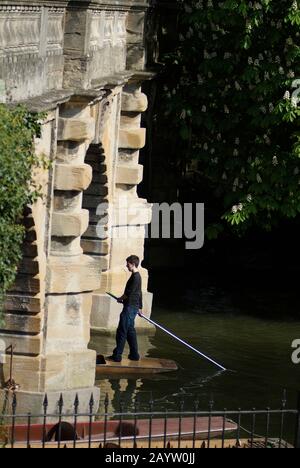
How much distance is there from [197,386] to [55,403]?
3108 mm

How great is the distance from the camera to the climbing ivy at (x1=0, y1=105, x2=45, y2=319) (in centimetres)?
1689

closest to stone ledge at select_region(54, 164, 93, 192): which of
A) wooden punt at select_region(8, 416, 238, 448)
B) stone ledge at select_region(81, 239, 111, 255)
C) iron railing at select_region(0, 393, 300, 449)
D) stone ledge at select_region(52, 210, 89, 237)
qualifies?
stone ledge at select_region(52, 210, 89, 237)

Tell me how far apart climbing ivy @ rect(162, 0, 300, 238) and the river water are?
1.43 metres

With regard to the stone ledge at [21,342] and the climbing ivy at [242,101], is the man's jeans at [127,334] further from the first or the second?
the climbing ivy at [242,101]

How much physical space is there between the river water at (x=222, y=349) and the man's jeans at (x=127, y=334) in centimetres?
57

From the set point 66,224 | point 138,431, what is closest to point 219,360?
point 66,224

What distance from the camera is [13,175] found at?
17.0 m

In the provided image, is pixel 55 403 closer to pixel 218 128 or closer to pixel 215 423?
pixel 215 423

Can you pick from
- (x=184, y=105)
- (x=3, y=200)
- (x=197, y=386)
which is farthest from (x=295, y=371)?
(x=3, y=200)

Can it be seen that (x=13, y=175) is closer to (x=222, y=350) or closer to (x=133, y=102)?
(x=222, y=350)

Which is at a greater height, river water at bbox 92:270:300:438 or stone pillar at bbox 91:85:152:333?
stone pillar at bbox 91:85:152:333

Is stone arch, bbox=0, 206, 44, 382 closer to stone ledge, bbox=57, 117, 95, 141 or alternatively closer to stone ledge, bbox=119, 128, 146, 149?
stone ledge, bbox=57, 117, 95, 141

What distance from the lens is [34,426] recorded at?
18.0 metres

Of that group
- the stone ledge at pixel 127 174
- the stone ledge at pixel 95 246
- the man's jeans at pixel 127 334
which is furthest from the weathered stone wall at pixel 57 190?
the stone ledge at pixel 127 174
